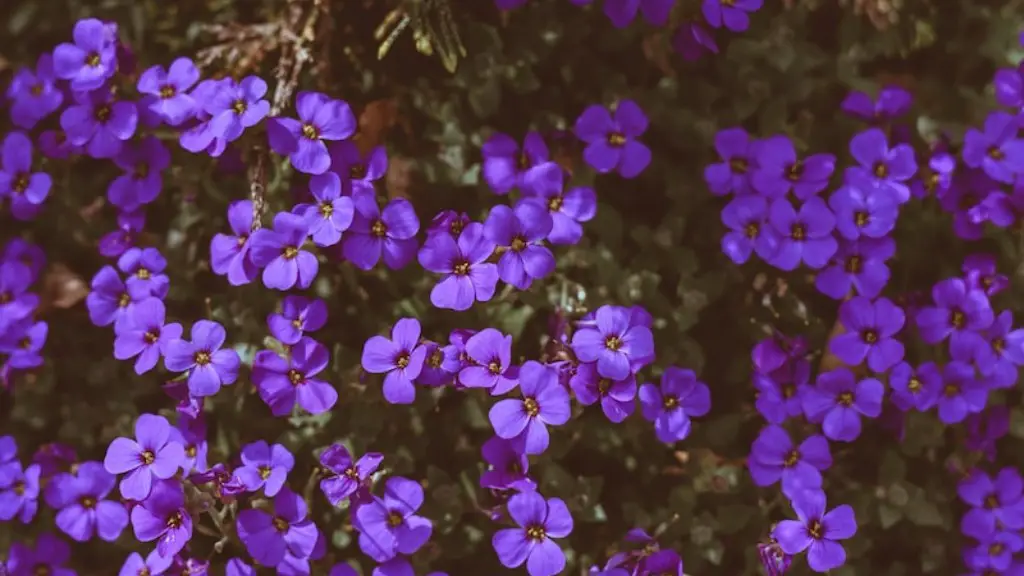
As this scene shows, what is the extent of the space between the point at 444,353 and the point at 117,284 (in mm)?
686

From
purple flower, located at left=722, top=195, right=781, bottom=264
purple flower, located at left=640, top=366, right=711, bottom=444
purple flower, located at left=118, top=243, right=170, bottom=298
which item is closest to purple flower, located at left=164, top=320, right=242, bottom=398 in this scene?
purple flower, located at left=118, top=243, right=170, bottom=298

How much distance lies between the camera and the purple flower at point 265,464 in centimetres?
165

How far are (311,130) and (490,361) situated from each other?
533mm

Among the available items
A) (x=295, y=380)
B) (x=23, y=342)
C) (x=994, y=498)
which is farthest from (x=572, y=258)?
(x=23, y=342)

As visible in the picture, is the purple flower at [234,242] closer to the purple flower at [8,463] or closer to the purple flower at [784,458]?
the purple flower at [8,463]

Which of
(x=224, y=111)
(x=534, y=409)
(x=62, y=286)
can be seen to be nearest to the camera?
(x=534, y=409)

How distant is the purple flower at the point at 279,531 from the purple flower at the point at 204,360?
0.75ft

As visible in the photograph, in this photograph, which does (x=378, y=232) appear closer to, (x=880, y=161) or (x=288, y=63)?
(x=288, y=63)

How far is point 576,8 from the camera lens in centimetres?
203

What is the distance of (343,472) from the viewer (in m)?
1.64

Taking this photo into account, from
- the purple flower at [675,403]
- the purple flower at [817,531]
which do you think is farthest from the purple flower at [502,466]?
the purple flower at [817,531]

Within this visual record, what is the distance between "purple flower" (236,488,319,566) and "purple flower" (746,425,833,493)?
82 cm

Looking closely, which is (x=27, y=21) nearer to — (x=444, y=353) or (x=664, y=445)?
(x=444, y=353)

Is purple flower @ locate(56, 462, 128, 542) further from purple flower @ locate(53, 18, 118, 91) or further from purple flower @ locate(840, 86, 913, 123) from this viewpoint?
purple flower @ locate(840, 86, 913, 123)
